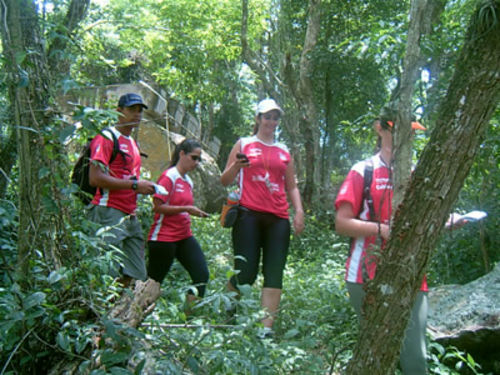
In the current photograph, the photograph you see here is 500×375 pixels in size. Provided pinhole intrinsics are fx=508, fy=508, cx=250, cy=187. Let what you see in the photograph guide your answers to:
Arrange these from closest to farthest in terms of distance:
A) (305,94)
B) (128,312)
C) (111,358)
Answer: (111,358) → (128,312) → (305,94)

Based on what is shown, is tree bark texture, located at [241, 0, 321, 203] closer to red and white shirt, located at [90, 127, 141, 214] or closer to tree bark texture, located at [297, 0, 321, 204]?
tree bark texture, located at [297, 0, 321, 204]

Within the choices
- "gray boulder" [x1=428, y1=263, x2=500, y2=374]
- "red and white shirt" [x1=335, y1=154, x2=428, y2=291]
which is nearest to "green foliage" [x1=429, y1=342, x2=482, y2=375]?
"gray boulder" [x1=428, y1=263, x2=500, y2=374]

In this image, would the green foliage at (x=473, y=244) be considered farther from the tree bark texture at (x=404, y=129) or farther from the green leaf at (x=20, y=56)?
the green leaf at (x=20, y=56)

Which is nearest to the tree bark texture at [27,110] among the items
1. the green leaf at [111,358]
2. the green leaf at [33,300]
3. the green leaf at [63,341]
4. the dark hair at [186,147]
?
the green leaf at [33,300]

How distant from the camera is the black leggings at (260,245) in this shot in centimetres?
394

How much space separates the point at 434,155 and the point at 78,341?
166 centimetres

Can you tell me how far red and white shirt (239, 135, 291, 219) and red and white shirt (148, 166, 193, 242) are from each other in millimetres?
708

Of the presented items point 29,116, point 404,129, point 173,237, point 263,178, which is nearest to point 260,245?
point 263,178

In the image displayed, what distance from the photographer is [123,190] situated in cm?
376

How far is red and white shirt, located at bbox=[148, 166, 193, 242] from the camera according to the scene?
14.8 feet

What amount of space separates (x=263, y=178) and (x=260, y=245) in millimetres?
545

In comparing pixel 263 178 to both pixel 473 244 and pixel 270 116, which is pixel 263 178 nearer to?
pixel 270 116

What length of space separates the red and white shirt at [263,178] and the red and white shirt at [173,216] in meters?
0.71

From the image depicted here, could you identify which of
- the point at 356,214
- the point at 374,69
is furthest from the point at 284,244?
the point at 374,69
